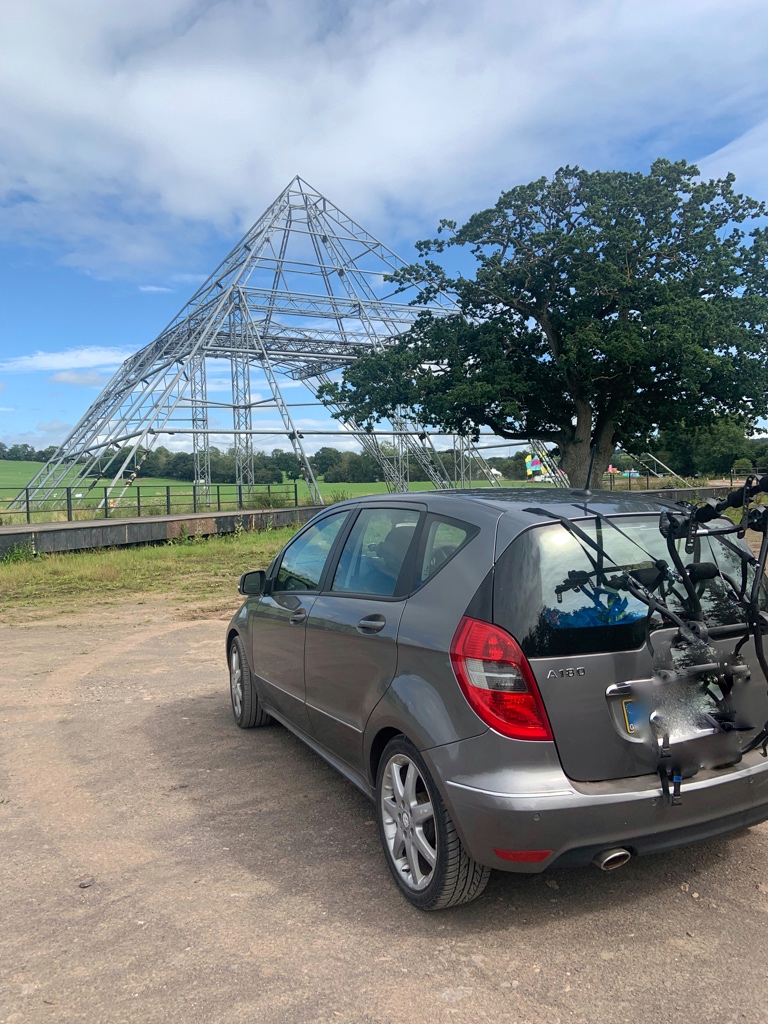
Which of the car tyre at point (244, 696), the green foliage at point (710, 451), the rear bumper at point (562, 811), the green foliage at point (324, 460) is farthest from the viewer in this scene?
the green foliage at point (710, 451)

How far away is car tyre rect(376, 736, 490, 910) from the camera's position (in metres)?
3.04

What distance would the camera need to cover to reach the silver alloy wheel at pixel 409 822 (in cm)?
320

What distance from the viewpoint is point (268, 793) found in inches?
177

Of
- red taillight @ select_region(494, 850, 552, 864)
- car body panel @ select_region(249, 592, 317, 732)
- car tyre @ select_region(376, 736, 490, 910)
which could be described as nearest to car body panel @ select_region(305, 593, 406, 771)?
car body panel @ select_region(249, 592, 317, 732)

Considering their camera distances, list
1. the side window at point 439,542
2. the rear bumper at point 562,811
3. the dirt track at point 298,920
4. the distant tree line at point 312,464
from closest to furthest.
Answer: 1. the dirt track at point 298,920
2. the rear bumper at point 562,811
3. the side window at point 439,542
4. the distant tree line at point 312,464

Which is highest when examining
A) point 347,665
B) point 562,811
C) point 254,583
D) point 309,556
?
point 309,556

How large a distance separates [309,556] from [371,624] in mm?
1308

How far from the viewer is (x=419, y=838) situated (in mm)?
3230

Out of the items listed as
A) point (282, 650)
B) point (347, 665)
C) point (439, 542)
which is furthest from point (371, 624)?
point (282, 650)

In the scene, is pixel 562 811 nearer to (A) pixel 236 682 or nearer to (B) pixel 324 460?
(A) pixel 236 682

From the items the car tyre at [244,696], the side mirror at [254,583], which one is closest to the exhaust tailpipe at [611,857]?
the side mirror at [254,583]

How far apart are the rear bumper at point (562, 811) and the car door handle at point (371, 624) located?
2.41 feet

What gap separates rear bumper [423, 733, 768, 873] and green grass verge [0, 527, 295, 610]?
9810mm

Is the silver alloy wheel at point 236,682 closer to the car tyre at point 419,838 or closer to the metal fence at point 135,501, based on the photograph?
the car tyre at point 419,838
